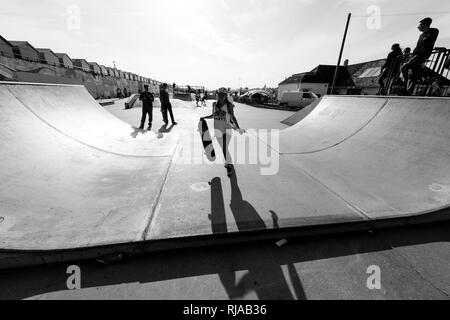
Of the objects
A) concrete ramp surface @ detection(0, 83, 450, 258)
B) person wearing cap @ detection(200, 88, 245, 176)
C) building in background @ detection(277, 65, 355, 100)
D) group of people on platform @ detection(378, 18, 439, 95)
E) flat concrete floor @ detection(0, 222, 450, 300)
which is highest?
building in background @ detection(277, 65, 355, 100)

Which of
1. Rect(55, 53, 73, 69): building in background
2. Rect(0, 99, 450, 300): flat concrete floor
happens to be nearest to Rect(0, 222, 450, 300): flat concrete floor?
Rect(0, 99, 450, 300): flat concrete floor

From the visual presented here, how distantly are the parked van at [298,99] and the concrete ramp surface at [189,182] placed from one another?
18.2m

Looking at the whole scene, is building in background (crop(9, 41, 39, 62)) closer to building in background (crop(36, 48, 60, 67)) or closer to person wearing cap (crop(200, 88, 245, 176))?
building in background (crop(36, 48, 60, 67))

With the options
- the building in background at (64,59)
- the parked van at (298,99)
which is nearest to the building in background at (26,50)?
the building in background at (64,59)

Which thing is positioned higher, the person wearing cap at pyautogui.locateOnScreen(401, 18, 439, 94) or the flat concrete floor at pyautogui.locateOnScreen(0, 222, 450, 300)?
the person wearing cap at pyautogui.locateOnScreen(401, 18, 439, 94)

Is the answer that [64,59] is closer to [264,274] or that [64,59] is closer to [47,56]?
[47,56]

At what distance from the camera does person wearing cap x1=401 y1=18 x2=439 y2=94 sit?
5027 mm

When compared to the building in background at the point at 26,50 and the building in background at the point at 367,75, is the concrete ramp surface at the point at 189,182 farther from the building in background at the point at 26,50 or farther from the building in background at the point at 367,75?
the building in background at the point at 26,50

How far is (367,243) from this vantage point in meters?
2.28

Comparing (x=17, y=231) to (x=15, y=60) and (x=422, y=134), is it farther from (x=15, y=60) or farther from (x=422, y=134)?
(x=15, y=60)

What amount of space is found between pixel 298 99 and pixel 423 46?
18.6 m

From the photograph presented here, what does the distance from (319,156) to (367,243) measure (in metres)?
2.93

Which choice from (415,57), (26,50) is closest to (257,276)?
(415,57)
